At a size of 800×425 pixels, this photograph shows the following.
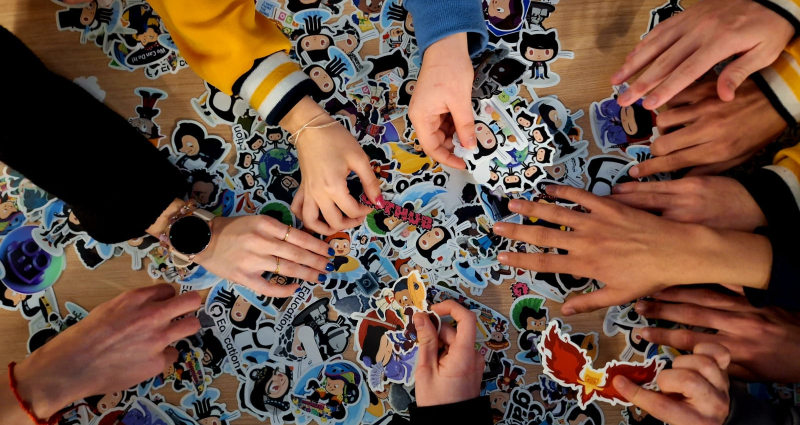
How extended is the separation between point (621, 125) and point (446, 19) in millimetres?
391

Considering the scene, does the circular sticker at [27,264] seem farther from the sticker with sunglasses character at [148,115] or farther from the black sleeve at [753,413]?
the black sleeve at [753,413]

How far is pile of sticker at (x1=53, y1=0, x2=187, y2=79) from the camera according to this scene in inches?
41.9

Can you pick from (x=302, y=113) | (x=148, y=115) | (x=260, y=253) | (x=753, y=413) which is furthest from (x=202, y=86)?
(x=753, y=413)

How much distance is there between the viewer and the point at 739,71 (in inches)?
35.2

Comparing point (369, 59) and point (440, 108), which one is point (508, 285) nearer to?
point (440, 108)

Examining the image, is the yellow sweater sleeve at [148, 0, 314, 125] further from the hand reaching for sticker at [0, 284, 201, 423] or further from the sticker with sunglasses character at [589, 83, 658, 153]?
the sticker with sunglasses character at [589, 83, 658, 153]

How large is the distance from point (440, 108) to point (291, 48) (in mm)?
334

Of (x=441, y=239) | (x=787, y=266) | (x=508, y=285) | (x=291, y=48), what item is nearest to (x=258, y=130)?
(x=291, y=48)

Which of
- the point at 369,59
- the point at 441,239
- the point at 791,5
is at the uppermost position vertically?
the point at 791,5

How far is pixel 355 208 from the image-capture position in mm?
974

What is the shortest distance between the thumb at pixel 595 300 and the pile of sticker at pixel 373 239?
0.12 feet

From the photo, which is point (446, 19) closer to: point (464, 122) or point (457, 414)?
point (464, 122)

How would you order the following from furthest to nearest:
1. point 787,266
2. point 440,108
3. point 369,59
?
point 369,59
point 440,108
point 787,266

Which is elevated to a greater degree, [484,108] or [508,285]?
[484,108]
